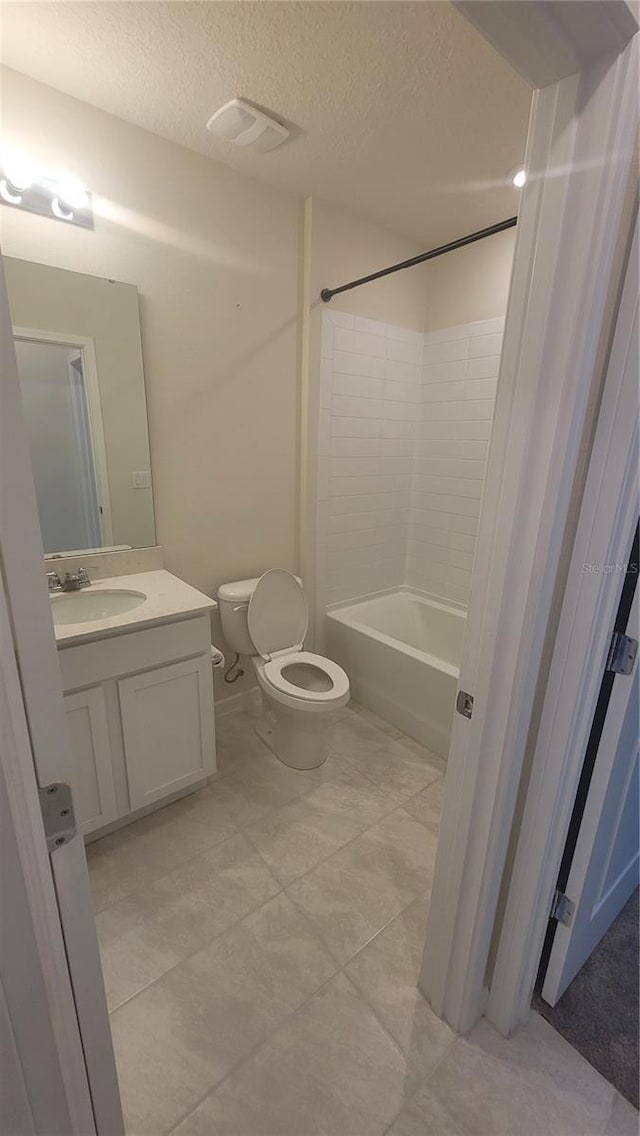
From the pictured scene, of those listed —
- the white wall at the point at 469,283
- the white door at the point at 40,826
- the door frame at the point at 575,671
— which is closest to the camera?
the white door at the point at 40,826

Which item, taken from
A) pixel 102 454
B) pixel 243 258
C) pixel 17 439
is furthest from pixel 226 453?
pixel 17 439

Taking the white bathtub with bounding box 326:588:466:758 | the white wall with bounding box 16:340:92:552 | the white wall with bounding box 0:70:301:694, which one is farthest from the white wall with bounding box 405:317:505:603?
the white wall with bounding box 16:340:92:552

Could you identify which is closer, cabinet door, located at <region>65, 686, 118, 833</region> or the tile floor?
the tile floor

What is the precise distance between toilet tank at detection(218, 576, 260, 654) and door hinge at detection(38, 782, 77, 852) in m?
1.57

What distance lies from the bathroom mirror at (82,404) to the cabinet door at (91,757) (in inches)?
25.3

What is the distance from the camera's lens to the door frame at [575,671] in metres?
0.82

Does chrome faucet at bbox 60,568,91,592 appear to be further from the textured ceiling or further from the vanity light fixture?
the textured ceiling

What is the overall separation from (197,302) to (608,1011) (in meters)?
2.72

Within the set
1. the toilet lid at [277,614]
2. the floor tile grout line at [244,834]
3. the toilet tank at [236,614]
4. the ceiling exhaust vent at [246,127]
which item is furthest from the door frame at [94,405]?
the floor tile grout line at [244,834]

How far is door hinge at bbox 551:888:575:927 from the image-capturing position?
3.76 feet

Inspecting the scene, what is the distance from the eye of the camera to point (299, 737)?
2016mm

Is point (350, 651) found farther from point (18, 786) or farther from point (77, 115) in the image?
point (77, 115)

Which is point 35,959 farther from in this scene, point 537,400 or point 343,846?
point 343,846

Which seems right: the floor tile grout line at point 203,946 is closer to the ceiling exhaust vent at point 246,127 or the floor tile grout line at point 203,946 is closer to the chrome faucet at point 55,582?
the chrome faucet at point 55,582
